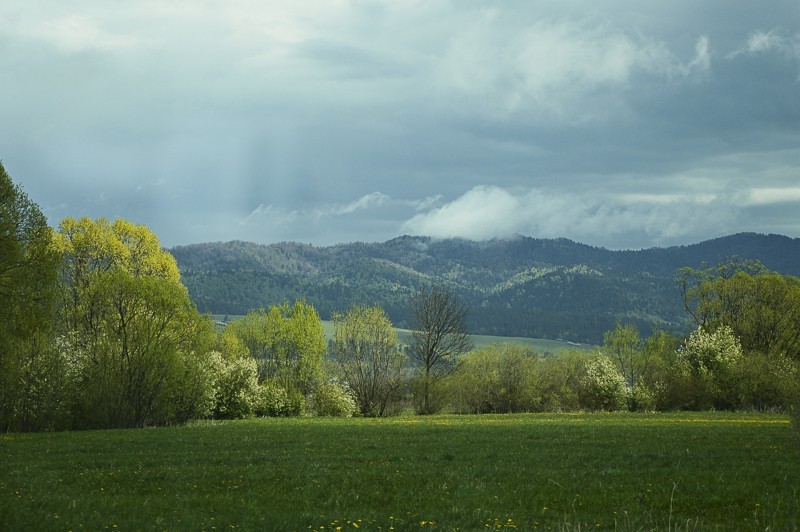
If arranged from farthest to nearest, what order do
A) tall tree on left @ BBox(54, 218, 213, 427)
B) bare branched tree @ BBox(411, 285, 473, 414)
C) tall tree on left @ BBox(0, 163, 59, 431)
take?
1. bare branched tree @ BBox(411, 285, 473, 414)
2. tall tree on left @ BBox(54, 218, 213, 427)
3. tall tree on left @ BBox(0, 163, 59, 431)

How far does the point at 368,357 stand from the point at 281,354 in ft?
69.3

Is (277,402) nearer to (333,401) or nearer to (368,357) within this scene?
(333,401)

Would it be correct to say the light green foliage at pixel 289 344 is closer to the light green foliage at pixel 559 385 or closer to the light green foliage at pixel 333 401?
the light green foliage at pixel 333 401

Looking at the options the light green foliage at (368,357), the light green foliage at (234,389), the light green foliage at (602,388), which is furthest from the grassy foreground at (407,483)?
the light green foliage at (602,388)

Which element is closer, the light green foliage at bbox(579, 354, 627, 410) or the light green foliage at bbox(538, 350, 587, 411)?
the light green foliage at bbox(579, 354, 627, 410)

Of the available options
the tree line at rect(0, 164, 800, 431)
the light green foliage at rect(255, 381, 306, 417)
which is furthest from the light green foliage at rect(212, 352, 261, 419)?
the light green foliage at rect(255, 381, 306, 417)

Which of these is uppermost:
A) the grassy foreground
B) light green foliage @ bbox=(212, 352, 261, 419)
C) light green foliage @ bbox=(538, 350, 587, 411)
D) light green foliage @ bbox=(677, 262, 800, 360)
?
light green foliage @ bbox=(677, 262, 800, 360)

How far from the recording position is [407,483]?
19.7m

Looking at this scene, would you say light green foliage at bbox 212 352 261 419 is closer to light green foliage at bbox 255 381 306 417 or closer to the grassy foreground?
light green foliage at bbox 255 381 306 417

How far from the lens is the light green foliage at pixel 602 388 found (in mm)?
72312

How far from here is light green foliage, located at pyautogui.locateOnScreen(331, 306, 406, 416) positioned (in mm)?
70000

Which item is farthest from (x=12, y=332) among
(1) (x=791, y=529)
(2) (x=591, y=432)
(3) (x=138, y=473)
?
(1) (x=791, y=529)

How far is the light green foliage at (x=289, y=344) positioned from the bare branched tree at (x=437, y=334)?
1501cm

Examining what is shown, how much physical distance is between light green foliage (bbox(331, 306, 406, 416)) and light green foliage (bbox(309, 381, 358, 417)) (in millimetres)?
888
